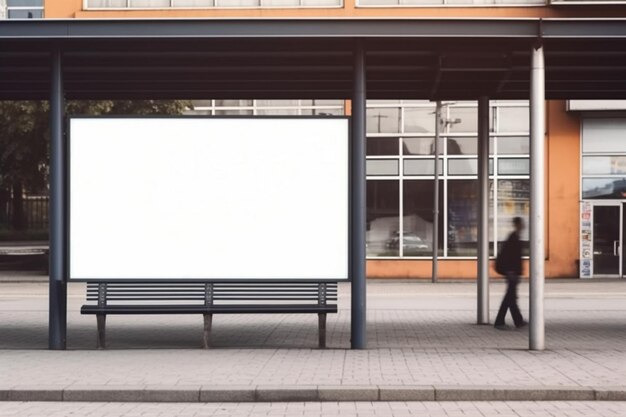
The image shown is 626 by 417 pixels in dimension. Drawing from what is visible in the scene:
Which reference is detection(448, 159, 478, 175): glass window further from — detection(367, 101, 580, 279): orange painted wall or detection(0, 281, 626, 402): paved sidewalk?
detection(0, 281, 626, 402): paved sidewalk

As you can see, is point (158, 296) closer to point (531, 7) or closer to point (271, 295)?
point (271, 295)

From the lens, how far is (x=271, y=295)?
Result: 13086 millimetres

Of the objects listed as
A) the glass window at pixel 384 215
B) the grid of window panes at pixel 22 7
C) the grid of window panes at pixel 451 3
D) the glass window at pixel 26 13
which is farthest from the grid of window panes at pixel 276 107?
the grid of window panes at pixel 22 7

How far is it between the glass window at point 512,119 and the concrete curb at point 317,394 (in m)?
22.4

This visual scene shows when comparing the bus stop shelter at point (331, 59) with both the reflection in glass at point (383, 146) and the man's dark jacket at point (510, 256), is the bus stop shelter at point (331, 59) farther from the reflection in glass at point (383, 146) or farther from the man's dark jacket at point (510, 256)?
the reflection in glass at point (383, 146)

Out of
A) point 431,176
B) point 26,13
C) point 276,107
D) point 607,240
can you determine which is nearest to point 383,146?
point 431,176

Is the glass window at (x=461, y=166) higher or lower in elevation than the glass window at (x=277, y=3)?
lower

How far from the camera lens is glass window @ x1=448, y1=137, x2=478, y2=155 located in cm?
3141

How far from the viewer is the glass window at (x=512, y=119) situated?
31469mm

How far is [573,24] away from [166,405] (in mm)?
6873

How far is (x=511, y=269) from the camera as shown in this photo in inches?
623

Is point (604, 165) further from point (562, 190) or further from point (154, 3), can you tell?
point (154, 3)

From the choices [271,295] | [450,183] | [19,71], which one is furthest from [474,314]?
[450,183]

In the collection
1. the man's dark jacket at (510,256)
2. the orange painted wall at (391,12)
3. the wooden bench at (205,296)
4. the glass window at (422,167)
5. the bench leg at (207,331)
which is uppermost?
the orange painted wall at (391,12)
